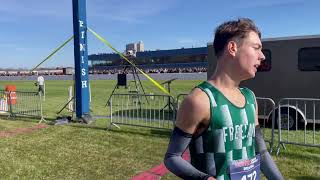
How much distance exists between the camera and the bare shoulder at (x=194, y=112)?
7.61 feet

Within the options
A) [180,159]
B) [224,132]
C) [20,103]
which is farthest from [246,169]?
[20,103]

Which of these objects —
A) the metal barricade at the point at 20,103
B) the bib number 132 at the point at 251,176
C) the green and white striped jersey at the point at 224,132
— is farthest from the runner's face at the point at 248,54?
the metal barricade at the point at 20,103

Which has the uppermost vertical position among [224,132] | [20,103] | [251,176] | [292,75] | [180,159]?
[292,75]

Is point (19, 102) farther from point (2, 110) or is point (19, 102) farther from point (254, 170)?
point (254, 170)

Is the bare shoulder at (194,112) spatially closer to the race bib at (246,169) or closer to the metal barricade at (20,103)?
the race bib at (246,169)

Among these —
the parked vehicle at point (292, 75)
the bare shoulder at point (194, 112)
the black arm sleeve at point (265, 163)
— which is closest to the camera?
the bare shoulder at point (194, 112)

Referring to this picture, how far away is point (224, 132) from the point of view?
7.74 feet

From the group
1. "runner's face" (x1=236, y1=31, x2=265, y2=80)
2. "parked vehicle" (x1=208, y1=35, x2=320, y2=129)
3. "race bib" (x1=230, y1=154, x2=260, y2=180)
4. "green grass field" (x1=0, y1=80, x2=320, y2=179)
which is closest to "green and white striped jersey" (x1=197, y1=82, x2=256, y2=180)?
"race bib" (x1=230, y1=154, x2=260, y2=180)

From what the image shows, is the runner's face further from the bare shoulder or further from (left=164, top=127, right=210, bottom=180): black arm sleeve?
(left=164, top=127, right=210, bottom=180): black arm sleeve

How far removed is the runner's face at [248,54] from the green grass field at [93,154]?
17.0 feet

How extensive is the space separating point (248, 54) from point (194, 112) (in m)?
0.45

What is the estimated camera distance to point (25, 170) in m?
7.95

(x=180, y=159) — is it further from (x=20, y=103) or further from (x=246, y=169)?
(x=20, y=103)

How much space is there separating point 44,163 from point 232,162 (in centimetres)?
673
